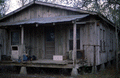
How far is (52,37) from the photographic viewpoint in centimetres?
1198

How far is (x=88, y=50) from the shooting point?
35.0ft

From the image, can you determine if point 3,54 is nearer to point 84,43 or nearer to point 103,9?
point 84,43

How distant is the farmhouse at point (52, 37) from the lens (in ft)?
33.8

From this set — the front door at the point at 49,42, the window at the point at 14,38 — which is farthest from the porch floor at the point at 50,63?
the window at the point at 14,38

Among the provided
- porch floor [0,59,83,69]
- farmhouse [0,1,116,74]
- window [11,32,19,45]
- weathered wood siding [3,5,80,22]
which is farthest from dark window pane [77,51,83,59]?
window [11,32,19,45]

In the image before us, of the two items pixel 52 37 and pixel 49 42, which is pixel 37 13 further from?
pixel 49 42

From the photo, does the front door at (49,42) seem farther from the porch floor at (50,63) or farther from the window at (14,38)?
the window at (14,38)

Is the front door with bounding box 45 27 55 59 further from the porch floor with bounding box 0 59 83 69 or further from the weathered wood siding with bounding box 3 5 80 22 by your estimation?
the porch floor with bounding box 0 59 83 69

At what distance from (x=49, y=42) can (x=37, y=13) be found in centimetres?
243

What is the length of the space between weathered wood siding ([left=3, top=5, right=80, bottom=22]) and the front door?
44.3 inches

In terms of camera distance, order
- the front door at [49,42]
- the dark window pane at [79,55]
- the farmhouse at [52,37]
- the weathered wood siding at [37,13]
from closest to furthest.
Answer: the farmhouse at [52,37]
the dark window pane at [79,55]
the weathered wood siding at [37,13]
the front door at [49,42]

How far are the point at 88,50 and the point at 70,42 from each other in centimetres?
140

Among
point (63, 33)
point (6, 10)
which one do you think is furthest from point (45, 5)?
point (6, 10)

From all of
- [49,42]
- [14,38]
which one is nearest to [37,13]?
[49,42]
